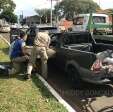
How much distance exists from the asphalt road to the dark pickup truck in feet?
1.24

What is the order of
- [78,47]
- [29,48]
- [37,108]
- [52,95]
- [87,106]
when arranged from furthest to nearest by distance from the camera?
[29,48] < [78,47] < [52,95] < [87,106] < [37,108]

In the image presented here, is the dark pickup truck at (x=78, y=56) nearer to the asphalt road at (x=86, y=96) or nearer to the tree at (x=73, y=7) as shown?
the asphalt road at (x=86, y=96)

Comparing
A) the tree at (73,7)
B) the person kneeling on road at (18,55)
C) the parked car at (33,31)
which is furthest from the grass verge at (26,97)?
the tree at (73,7)

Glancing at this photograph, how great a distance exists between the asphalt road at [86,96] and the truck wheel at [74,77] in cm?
16

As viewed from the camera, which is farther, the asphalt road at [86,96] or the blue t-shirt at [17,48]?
the blue t-shirt at [17,48]

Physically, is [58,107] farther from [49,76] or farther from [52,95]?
[49,76]

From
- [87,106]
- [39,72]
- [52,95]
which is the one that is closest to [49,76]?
[39,72]

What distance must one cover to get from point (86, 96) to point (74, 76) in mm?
930

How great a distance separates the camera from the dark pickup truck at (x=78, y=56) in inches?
333

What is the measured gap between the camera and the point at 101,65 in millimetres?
8289

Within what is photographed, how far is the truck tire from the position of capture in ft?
30.5

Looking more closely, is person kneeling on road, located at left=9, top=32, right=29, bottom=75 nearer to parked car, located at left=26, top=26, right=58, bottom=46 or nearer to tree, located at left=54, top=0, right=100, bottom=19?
parked car, located at left=26, top=26, right=58, bottom=46

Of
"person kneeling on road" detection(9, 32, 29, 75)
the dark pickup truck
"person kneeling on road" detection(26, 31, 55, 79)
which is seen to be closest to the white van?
the dark pickup truck

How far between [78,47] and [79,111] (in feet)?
11.8
